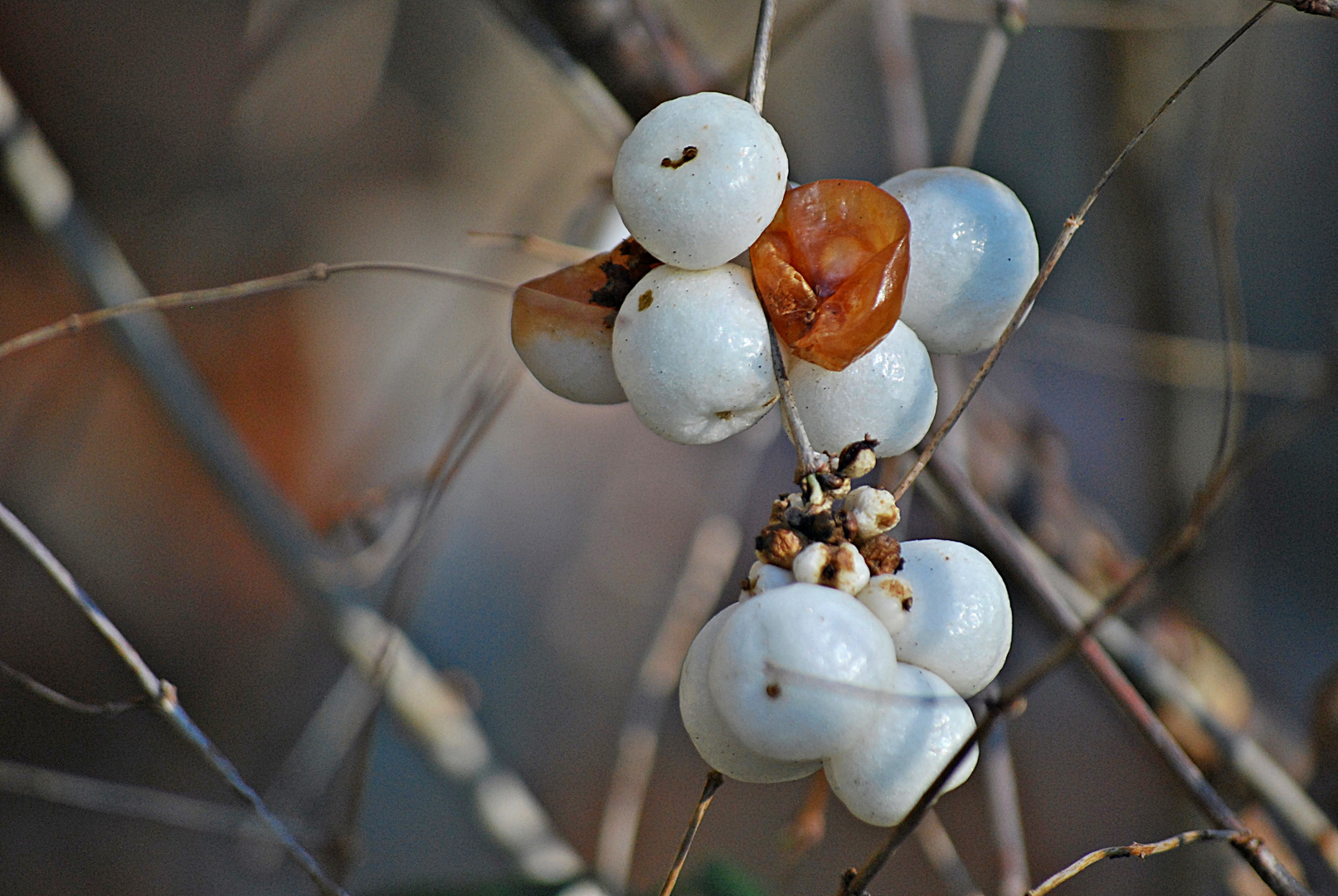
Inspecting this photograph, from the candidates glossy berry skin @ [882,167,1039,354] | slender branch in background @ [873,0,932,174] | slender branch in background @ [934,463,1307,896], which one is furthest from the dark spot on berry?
slender branch in background @ [873,0,932,174]

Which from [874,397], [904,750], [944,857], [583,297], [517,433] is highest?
[517,433]

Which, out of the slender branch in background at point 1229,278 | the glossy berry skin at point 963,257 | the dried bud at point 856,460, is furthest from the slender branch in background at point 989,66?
the dried bud at point 856,460

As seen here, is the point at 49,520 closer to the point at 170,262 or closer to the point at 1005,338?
the point at 170,262

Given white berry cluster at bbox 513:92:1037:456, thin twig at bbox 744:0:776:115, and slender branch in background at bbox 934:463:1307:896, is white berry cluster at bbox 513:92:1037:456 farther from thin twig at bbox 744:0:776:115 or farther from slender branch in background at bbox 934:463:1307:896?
slender branch in background at bbox 934:463:1307:896

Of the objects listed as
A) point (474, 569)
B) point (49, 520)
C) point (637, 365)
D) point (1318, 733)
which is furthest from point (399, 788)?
point (637, 365)

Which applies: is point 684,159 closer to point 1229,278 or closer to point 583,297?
point 583,297

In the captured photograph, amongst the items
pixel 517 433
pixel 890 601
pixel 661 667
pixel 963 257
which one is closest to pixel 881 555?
pixel 890 601
